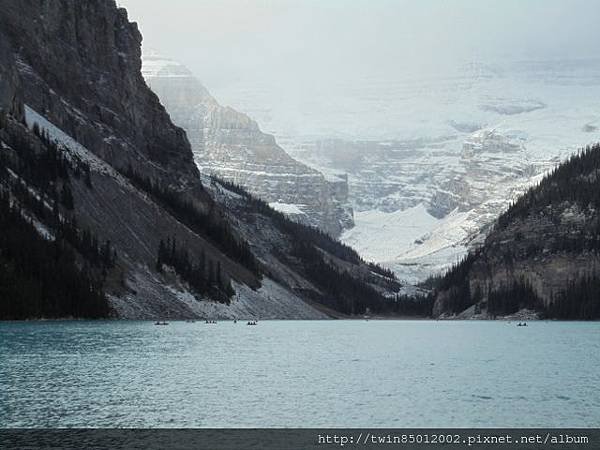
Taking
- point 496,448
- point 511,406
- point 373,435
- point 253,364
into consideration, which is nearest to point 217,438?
point 373,435

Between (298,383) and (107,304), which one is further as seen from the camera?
(107,304)

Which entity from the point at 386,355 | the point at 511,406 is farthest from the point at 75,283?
the point at 511,406

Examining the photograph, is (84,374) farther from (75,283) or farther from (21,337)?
(75,283)

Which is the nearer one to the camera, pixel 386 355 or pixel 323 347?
pixel 386 355

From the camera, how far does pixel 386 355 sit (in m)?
133

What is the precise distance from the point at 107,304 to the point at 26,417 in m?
116

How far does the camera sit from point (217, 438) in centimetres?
6581

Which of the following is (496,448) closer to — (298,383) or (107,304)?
(298,383)

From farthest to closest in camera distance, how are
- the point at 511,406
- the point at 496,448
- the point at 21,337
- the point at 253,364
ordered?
the point at 21,337, the point at 253,364, the point at 511,406, the point at 496,448

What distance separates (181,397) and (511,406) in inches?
973

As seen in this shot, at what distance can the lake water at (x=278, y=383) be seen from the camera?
73625 millimetres

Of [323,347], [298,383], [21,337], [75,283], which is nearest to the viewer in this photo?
[298,383]

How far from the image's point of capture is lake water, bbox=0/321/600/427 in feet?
242

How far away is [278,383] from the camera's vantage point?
3693 inches
